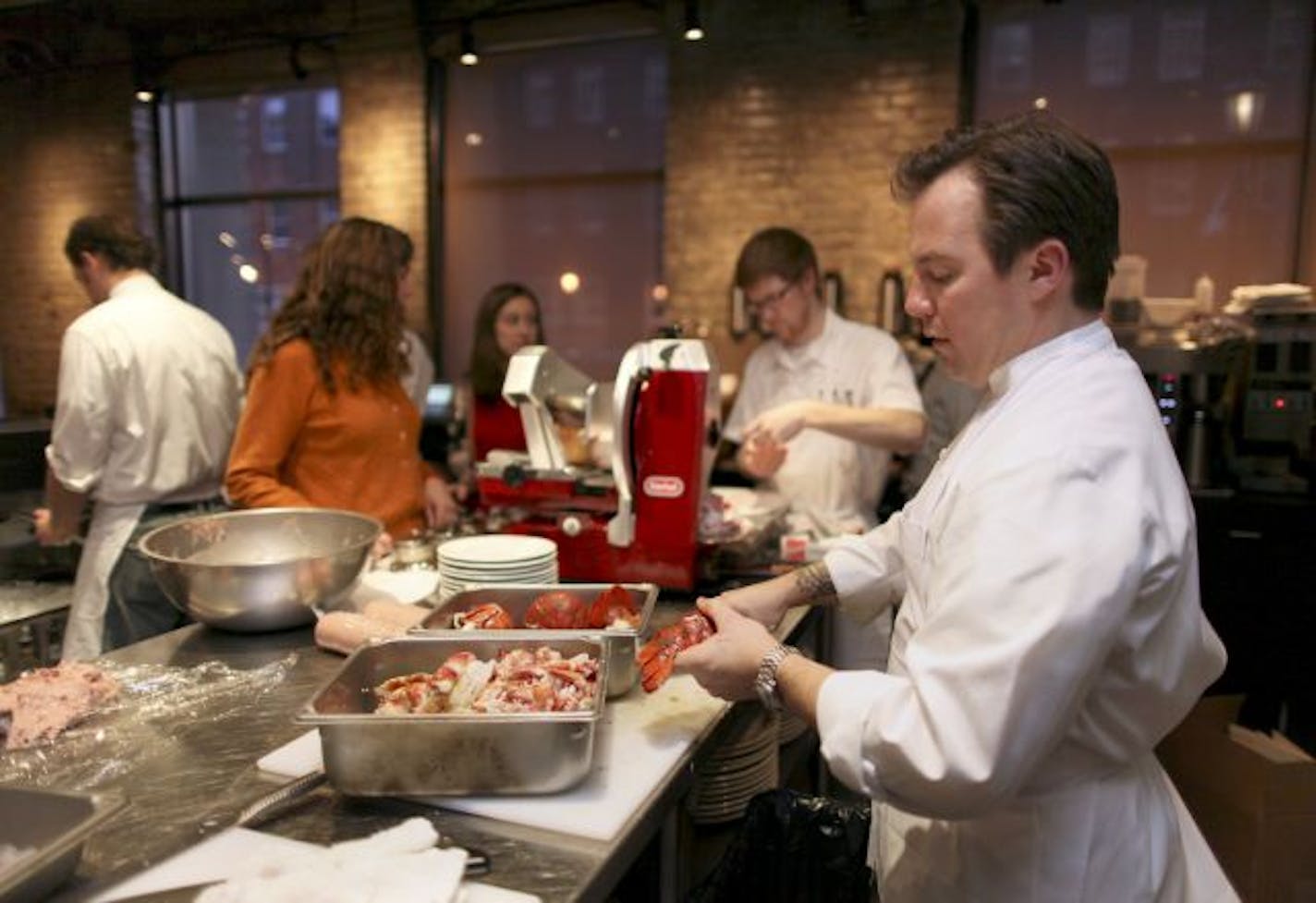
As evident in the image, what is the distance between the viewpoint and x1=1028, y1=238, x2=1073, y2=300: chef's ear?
3.86 feet

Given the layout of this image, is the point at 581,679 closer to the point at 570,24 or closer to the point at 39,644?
the point at 39,644

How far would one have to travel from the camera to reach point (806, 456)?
10.4ft

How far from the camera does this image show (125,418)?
112 inches

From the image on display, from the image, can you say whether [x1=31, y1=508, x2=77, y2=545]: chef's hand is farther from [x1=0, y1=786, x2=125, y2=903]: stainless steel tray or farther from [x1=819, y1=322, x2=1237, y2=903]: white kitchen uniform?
[x1=819, y1=322, x2=1237, y2=903]: white kitchen uniform

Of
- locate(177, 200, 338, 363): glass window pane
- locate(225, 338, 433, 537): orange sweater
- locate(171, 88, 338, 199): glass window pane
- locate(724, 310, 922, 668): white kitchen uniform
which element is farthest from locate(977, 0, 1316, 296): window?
locate(177, 200, 338, 363): glass window pane

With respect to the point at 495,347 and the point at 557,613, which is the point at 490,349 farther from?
the point at 557,613

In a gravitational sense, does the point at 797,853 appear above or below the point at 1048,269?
below

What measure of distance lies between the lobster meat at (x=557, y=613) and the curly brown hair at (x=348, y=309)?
1.14 m

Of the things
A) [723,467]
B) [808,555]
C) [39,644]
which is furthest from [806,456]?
[39,644]

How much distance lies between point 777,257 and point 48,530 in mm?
2380

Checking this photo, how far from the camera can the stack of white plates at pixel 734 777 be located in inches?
88.4

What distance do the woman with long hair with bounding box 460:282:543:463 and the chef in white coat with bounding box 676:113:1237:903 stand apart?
250 cm

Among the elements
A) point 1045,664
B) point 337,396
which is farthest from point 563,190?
point 1045,664

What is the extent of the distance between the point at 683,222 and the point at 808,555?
11.2ft
